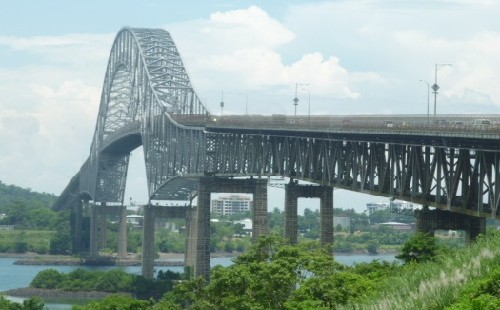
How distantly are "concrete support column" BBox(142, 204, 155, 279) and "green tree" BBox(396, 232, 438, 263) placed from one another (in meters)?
97.9

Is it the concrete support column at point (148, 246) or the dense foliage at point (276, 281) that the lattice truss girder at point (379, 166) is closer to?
the dense foliage at point (276, 281)

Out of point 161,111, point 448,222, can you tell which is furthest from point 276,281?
point 161,111

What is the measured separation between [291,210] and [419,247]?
3795 cm

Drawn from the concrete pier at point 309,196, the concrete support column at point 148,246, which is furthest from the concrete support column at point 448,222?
the concrete support column at point 148,246

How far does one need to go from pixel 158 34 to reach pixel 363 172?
104 meters

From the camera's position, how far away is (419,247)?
73.6 meters

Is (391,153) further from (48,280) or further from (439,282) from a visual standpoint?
(48,280)

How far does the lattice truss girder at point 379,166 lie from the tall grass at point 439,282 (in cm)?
2141

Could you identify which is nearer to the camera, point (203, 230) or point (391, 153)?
point (391, 153)

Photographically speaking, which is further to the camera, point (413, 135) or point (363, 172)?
point (363, 172)

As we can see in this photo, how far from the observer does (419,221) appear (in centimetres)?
7850

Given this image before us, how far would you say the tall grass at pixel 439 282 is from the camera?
131 ft

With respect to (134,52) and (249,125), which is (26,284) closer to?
(134,52)

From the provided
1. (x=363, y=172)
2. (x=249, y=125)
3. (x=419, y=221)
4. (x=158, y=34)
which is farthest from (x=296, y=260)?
(x=158, y=34)
